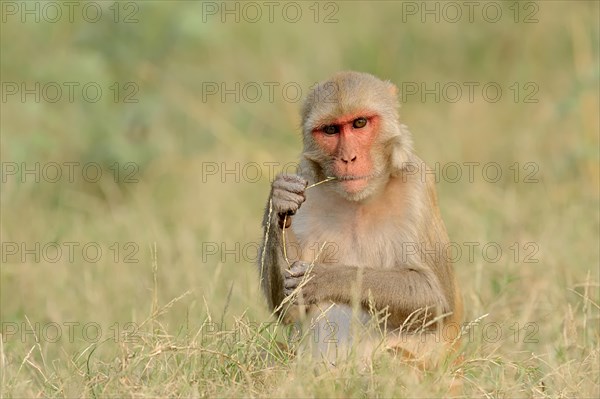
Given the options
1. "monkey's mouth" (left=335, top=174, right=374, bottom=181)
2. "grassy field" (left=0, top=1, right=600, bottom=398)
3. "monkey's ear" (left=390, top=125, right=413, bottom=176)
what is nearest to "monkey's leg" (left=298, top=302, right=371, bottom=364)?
"grassy field" (left=0, top=1, right=600, bottom=398)

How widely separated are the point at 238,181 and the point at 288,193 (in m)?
4.90

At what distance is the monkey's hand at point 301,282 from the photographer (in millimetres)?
5215

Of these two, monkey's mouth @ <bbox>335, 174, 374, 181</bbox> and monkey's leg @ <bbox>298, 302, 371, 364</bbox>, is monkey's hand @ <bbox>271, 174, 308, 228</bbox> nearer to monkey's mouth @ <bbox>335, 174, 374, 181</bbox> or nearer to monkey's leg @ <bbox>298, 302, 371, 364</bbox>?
monkey's mouth @ <bbox>335, 174, 374, 181</bbox>

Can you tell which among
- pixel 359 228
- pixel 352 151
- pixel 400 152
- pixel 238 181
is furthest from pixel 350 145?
pixel 238 181

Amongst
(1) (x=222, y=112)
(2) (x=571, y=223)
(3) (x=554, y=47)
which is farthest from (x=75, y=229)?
(3) (x=554, y=47)

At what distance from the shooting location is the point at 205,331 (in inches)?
208

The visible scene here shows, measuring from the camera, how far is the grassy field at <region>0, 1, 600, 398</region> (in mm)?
5031

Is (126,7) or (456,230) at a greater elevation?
(126,7)

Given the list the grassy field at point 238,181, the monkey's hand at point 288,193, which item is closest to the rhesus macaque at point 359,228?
the monkey's hand at point 288,193

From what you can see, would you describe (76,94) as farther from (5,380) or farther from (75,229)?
(5,380)

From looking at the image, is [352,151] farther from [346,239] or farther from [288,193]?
[346,239]

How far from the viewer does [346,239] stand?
5738 mm

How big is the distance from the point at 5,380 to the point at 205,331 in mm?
933

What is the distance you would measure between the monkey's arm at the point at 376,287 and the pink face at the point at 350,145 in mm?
411
